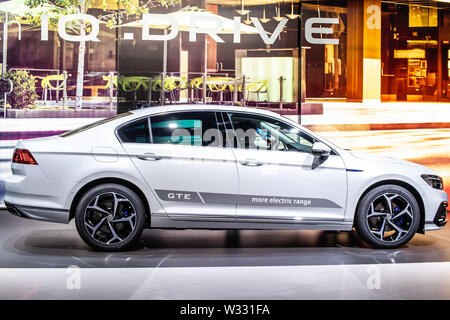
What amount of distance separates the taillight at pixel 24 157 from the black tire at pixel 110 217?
0.63 metres

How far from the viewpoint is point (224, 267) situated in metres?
7.01

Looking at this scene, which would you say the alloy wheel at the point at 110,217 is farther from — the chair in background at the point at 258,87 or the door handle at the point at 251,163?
the chair in background at the point at 258,87

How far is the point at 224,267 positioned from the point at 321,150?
5.14 feet

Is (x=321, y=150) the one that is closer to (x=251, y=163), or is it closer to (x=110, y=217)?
(x=251, y=163)

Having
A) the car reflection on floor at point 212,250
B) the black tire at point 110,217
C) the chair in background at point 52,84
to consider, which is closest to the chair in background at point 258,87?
the chair in background at point 52,84

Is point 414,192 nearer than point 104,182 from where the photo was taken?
No

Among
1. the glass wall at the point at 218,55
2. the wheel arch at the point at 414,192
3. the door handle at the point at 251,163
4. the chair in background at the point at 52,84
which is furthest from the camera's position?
the glass wall at the point at 218,55

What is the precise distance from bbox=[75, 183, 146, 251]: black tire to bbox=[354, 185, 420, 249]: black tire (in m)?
2.23

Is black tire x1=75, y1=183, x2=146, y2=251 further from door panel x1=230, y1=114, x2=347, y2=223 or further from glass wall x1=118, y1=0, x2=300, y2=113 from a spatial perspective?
glass wall x1=118, y1=0, x2=300, y2=113

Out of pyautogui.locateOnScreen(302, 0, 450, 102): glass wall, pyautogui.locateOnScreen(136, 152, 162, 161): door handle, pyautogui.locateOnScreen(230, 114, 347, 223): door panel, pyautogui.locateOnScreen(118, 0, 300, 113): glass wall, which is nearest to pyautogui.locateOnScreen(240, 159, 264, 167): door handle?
pyautogui.locateOnScreen(230, 114, 347, 223): door panel

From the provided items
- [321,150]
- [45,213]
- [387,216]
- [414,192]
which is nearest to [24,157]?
[45,213]

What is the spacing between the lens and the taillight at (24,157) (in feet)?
24.4

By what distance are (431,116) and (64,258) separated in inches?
268

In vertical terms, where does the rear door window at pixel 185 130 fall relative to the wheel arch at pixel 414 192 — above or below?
above
